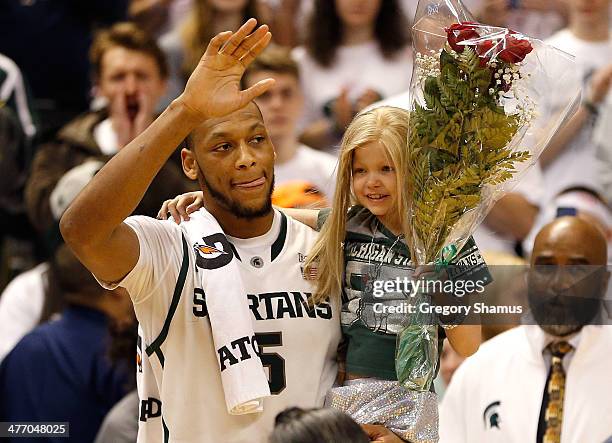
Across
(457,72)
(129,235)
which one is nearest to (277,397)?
(129,235)

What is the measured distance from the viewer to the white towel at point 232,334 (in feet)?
12.2

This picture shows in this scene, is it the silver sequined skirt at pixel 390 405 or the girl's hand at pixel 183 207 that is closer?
the silver sequined skirt at pixel 390 405

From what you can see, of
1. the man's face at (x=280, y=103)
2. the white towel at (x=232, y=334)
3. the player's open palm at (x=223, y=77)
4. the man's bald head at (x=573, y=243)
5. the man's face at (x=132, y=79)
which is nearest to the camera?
the player's open palm at (x=223, y=77)

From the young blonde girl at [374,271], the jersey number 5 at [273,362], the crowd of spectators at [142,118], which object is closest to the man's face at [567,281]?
the crowd of spectators at [142,118]

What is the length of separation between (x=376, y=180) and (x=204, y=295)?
0.58 m

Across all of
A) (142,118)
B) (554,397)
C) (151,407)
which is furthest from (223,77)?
(142,118)

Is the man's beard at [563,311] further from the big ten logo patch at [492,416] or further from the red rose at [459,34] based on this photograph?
the red rose at [459,34]

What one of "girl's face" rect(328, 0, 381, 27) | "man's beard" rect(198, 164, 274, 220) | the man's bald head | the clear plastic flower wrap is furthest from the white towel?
"girl's face" rect(328, 0, 381, 27)

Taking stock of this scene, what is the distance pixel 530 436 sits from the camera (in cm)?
484

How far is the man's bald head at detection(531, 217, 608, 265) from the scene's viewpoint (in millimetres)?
4926

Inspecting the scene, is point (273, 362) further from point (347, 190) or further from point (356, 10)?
point (356, 10)

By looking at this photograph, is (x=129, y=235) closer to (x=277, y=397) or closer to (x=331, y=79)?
(x=277, y=397)

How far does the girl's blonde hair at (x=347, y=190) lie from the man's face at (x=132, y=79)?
3.10 meters

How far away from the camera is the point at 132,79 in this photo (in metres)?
6.91
